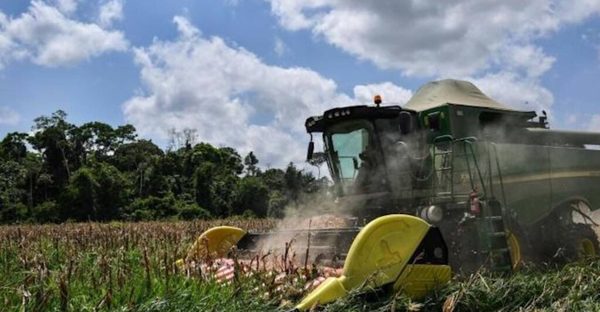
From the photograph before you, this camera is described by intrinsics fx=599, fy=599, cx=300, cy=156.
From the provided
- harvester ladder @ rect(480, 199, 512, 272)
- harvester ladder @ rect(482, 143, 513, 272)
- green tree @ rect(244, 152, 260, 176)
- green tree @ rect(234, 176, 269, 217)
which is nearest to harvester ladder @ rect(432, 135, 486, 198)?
harvester ladder @ rect(482, 143, 513, 272)

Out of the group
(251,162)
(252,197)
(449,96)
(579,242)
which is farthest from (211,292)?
(251,162)

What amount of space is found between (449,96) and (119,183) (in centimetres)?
3417

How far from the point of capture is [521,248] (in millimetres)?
7730

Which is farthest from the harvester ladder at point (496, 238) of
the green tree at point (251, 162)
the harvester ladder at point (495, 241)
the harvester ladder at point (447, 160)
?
the green tree at point (251, 162)

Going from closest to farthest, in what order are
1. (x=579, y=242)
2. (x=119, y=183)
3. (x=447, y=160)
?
(x=447, y=160) < (x=579, y=242) < (x=119, y=183)

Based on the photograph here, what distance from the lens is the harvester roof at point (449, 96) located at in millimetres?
8625

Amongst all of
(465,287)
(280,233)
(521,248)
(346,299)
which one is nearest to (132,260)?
(280,233)

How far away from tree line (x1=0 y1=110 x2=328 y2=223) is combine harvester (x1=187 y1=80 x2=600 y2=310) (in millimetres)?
19126

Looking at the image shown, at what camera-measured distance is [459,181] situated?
25.3 feet

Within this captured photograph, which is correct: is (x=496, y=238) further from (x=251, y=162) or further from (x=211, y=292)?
(x=251, y=162)

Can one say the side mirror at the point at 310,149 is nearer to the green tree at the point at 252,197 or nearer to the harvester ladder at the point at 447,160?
the harvester ladder at the point at 447,160

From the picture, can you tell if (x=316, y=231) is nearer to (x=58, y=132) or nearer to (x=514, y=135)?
(x=514, y=135)

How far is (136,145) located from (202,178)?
22100 millimetres

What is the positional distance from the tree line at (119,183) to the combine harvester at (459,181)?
62.8ft
